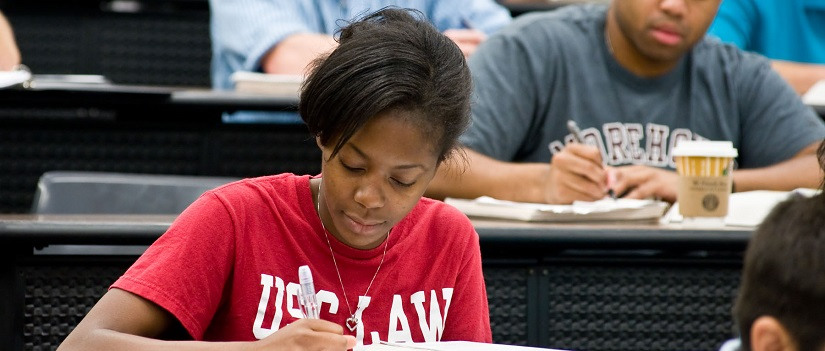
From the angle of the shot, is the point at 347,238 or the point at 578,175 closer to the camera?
the point at 347,238

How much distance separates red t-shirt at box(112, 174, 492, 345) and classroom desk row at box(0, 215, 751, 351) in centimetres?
38

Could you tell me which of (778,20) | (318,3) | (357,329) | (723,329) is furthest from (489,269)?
(778,20)

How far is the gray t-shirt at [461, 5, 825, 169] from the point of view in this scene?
2627 millimetres

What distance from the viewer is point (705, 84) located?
2.77m

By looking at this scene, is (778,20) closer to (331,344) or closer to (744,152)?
(744,152)

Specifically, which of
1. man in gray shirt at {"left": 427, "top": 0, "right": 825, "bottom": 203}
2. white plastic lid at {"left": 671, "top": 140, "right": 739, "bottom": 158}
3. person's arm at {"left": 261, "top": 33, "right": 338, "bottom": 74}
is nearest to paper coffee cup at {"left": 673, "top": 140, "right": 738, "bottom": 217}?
white plastic lid at {"left": 671, "top": 140, "right": 739, "bottom": 158}

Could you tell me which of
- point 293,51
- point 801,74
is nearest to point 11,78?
point 293,51

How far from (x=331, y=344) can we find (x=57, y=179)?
1.19 metres

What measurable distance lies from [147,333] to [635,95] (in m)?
1.74

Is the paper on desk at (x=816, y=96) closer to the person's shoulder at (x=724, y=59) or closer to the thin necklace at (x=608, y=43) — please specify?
the person's shoulder at (x=724, y=59)

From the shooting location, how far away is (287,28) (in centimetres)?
334

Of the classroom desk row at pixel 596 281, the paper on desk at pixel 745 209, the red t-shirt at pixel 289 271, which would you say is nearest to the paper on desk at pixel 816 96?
the paper on desk at pixel 745 209

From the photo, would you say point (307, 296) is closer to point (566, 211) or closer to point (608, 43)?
point (566, 211)

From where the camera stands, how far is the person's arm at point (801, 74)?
133 inches
